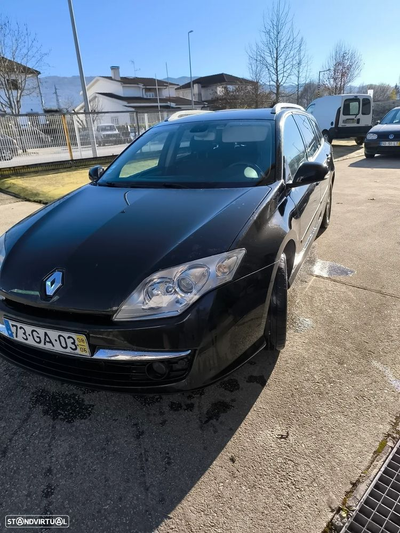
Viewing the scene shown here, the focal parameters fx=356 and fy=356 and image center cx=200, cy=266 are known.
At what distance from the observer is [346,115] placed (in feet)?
50.0

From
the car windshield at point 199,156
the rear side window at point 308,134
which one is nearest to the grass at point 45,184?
the car windshield at point 199,156

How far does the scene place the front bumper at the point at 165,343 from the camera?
1.59 m

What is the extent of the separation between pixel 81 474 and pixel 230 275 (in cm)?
116

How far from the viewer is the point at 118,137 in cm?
1502

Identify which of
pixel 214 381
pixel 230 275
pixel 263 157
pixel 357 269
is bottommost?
pixel 357 269

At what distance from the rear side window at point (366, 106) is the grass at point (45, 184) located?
38.5 feet

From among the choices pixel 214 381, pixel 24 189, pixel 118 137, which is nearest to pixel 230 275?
pixel 214 381

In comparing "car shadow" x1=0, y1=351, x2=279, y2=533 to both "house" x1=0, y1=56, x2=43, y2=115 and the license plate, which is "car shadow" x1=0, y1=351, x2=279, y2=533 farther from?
"house" x1=0, y1=56, x2=43, y2=115

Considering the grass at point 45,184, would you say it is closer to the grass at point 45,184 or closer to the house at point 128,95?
the grass at point 45,184

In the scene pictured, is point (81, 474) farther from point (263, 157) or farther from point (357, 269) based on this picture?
point (357, 269)

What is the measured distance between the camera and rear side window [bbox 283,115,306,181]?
273cm

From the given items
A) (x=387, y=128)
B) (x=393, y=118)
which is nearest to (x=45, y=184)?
(x=387, y=128)

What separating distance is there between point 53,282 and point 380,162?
1158 cm

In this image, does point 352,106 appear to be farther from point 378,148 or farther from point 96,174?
point 96,174
